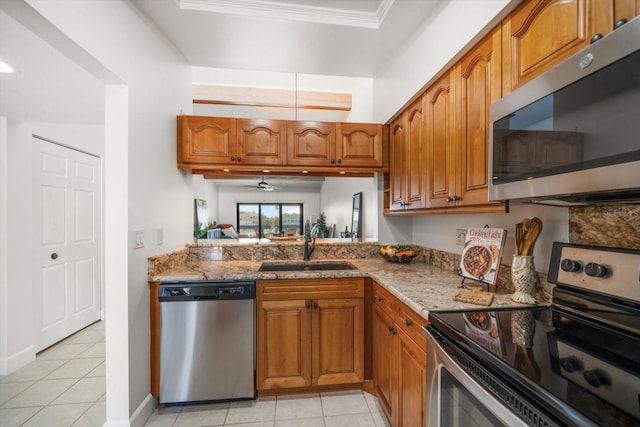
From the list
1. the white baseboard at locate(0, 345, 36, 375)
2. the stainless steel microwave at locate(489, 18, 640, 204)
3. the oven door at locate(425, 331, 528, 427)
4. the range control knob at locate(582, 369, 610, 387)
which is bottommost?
the white baseboard at locate(0, 345, 36, 375)

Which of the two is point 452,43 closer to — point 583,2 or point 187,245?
point 583,2

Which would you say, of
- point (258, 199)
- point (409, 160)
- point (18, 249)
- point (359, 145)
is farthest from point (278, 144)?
point (258, 199)

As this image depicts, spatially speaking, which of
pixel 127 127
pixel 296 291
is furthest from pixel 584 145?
pixel 127 127

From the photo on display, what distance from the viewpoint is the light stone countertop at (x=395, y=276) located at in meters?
1.28

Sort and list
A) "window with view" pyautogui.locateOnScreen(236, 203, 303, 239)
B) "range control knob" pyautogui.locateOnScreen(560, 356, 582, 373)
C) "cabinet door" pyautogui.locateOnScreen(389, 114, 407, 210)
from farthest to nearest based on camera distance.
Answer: "window with view" pyautogui.locateOnScreen(236, 203, 303, 239) < "cabinet door" pyautogui.locateOnScreen(389, 114, 407, 210) < "range control knob" pyautogui.locateOnScreen(560, 356, 582, 373)

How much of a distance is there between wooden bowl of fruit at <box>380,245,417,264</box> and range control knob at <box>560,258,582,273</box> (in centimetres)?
121

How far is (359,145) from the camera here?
2.42 metres

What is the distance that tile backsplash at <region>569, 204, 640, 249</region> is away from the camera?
37.7 inches

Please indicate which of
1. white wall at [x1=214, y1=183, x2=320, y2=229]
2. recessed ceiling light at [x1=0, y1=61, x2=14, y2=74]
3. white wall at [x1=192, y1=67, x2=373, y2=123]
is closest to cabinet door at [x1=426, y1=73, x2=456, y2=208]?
white wall at [x1=192, y1=67, x2=373, y2=123]

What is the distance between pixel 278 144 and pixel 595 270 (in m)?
2.04

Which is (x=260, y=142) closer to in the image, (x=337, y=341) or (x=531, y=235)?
(x=337, y=341)

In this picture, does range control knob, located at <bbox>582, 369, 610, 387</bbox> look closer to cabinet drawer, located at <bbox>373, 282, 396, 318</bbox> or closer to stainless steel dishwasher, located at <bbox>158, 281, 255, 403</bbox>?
cabinet drawer, located at <bbox>373, 282, 396, 318</bbox>

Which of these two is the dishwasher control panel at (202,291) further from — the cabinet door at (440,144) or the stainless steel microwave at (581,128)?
the stainless steel microwave at (581,128)

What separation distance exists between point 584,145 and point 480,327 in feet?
2.13
